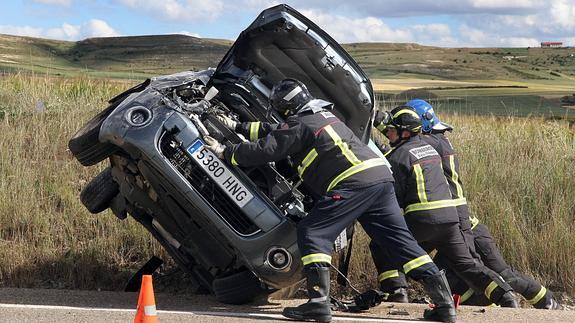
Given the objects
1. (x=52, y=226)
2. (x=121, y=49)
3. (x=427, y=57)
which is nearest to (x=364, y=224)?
(x=52, y=226)

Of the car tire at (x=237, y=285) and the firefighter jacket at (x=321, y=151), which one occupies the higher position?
the firefighter jacket at (x=321, y=151)

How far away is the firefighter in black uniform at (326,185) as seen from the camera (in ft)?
15.8

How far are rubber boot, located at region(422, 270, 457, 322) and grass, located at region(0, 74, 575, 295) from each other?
1.60 meters

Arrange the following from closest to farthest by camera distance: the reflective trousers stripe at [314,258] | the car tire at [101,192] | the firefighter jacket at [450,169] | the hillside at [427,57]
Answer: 1. the reflective trousers stripe at [314,258]
2. the car tire at [101,192]
3. the firefighter jacket at [450,169]
4. the hillside at [427,57]

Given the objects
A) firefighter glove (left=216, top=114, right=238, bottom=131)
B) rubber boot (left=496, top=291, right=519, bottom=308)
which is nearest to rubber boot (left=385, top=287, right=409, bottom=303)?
rubber boot (left=496, top=291, right=519, bottom=308)

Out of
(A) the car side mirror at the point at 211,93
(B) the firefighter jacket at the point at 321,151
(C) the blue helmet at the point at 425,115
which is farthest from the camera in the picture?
(C) the blue helmet at the point at 425,115

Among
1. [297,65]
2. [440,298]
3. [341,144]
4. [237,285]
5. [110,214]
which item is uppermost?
[297,65]

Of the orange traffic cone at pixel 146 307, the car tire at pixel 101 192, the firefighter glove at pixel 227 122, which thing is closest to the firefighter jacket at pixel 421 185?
the firefighter glove at pixel 227 122

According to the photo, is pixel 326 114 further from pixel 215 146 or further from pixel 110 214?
pixel 110 214

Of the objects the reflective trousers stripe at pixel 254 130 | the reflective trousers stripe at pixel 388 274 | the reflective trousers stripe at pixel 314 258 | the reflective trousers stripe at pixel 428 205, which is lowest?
the reflective trousers stripe at pixel 388 274

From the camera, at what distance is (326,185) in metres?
4.99

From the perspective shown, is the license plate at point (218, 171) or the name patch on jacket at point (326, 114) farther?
the name patch on jacket at point (326, 114)

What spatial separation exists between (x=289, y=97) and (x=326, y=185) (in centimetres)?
62

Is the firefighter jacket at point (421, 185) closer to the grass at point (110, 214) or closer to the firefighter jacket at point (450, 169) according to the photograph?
the firefighter jacket at point (450, 169)
